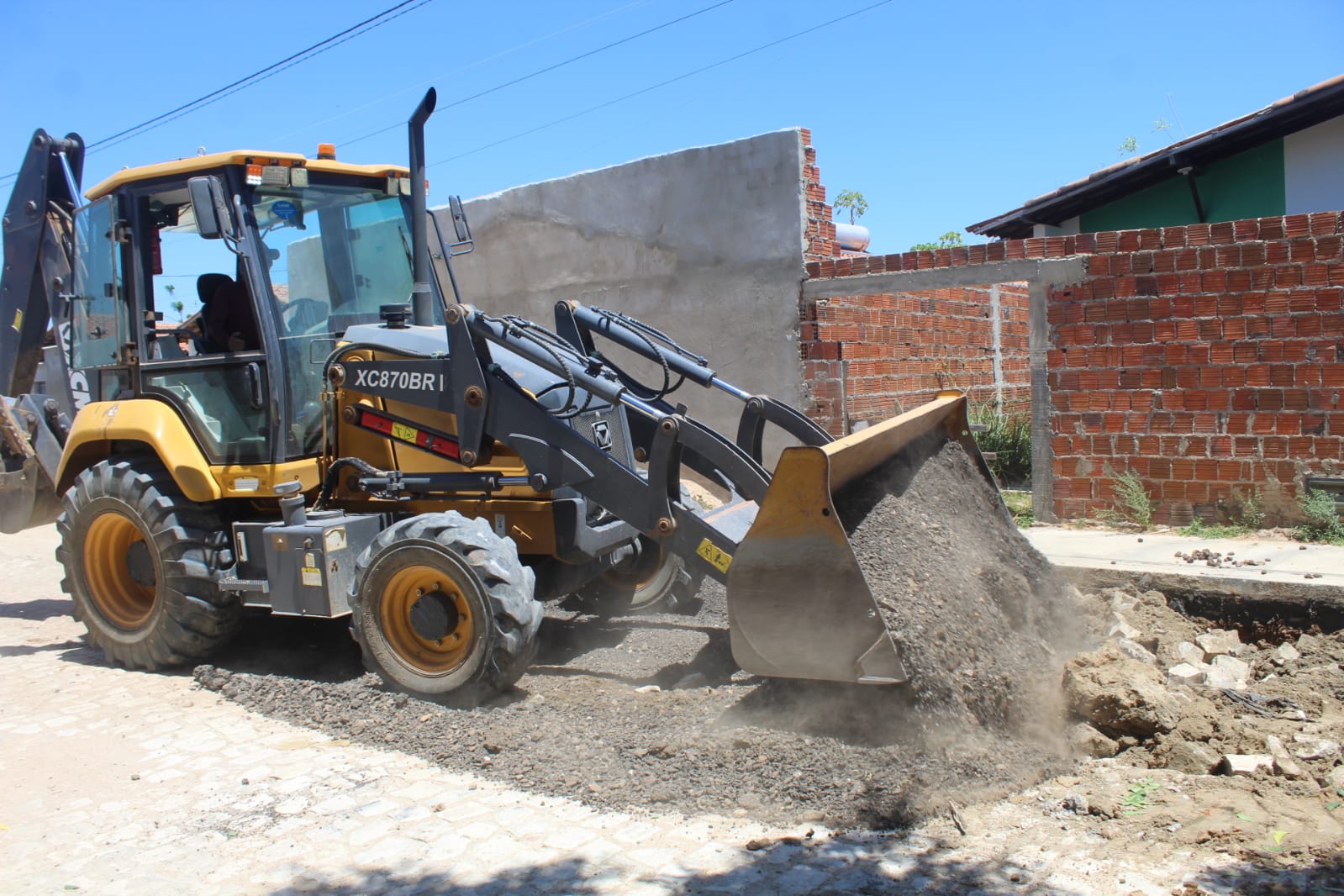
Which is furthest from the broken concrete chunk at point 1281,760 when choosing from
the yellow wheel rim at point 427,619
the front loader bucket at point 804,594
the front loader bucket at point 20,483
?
the front loader bucket at point 20,483

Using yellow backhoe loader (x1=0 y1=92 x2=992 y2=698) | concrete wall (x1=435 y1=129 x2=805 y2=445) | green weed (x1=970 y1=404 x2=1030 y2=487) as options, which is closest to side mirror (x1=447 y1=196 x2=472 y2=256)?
yellow backhoe loader (x1=0 y1=92 x2=992 y2=698)

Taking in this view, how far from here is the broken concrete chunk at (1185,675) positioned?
16.7 feet

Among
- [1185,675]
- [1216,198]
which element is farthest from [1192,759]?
[1216,198]

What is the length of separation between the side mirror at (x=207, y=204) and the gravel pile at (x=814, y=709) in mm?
2363

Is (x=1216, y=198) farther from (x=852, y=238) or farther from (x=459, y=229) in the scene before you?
(x=459, y=229)

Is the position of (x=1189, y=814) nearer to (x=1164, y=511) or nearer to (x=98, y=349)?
(x=1164, y=511)

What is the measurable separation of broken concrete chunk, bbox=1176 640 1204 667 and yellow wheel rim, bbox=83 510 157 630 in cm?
569

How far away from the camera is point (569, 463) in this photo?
5336mm

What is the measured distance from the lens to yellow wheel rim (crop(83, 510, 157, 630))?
6.36 metres

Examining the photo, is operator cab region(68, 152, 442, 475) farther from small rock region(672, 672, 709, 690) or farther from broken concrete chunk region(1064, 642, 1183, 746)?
broken concrete chunk region(1064, 642, 1183, 746)

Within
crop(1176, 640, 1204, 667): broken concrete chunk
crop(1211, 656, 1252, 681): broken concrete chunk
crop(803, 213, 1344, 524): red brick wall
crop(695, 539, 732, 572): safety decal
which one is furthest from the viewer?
crop(803, 213, 1344, 524): red brick wall

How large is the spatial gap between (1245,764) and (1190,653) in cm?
151

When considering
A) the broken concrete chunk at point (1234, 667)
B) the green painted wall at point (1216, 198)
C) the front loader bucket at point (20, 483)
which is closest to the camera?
the broken concrete chunk at point (1234, 667)

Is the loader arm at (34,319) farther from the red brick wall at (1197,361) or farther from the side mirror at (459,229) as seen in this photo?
the red brick wall at (1197,361)
